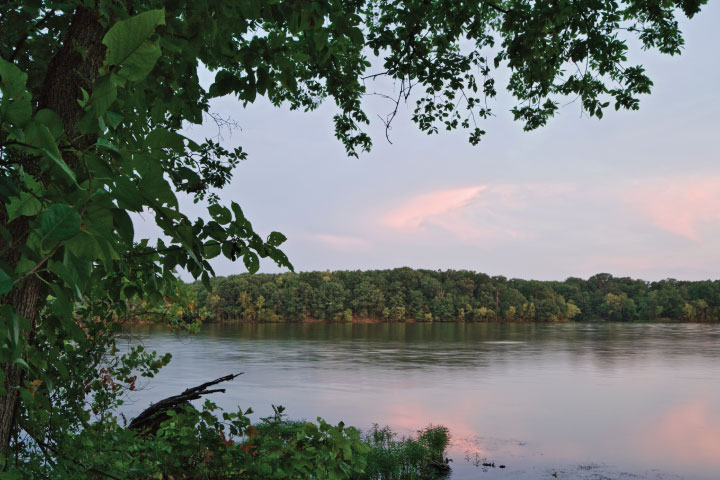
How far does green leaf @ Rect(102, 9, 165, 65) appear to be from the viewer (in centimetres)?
101

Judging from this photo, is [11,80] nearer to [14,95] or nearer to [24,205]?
[14,95]

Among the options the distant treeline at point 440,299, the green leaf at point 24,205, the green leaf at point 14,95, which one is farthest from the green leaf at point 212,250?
the distant treeline at point 440,299

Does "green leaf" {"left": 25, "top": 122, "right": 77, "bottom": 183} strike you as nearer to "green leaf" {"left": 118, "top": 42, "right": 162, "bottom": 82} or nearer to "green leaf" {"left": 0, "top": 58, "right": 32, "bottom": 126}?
"green leaf" {"left": 0, "top": 58, "right": 32, "bottom": 126}

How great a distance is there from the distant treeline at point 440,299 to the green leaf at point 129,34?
147 m

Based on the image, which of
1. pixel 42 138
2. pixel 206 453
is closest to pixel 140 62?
pixel 42 138

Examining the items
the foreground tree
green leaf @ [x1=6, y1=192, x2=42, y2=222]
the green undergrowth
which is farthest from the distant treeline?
green leaf @ [x1=6, y1=192, x2=42, y2=222]

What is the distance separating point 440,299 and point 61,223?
169 metres

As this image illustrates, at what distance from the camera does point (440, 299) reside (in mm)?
167250

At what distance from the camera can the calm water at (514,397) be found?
23203mm

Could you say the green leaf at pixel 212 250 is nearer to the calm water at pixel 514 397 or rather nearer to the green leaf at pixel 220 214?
the green leaf at pixel 220 214

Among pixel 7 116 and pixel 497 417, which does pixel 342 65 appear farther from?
pixel 497 417

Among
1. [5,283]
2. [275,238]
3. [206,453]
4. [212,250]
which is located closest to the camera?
[5,283]

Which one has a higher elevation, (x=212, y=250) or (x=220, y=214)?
(x=220, y=214)

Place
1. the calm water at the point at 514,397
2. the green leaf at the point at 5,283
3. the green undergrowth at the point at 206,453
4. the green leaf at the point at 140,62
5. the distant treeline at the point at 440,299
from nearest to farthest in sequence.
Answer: the green leaf at the point at 5,283
the green leaf at the point at 140,62
the green undergrowth at the point at 206,453
the calm water at the point at 514,397
the distant treeline at the point at 440,299
